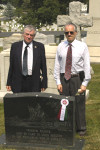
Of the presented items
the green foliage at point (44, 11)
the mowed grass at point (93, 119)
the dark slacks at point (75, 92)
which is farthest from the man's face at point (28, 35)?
the green foliage at point (44, 11)

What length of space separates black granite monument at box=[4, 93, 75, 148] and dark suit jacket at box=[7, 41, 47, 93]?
1.88ft

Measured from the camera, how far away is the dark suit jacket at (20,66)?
5.76 meters

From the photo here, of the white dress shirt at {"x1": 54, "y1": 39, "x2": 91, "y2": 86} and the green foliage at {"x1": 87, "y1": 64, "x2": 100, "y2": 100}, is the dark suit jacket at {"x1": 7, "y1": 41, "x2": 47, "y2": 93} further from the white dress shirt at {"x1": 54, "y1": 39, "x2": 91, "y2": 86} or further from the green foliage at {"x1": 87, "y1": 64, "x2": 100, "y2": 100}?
the green foliage at {"x1": 87, "y1": 64, "x2": 100, "y2": 100}

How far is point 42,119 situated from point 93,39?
9915 millimetres

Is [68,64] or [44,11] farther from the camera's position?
[44,11]

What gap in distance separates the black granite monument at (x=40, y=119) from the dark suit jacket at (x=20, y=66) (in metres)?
0.57

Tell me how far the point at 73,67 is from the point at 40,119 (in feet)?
3.30

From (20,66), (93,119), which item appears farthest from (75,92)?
(93,119)

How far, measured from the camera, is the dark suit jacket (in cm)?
576

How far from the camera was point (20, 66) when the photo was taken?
5777 mm

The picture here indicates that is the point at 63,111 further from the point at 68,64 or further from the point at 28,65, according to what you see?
the point at 28,65

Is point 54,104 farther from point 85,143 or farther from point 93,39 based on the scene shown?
point 93,39

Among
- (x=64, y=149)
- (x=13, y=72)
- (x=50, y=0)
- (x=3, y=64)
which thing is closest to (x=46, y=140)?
(x=64, y=149)

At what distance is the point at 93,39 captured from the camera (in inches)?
582
